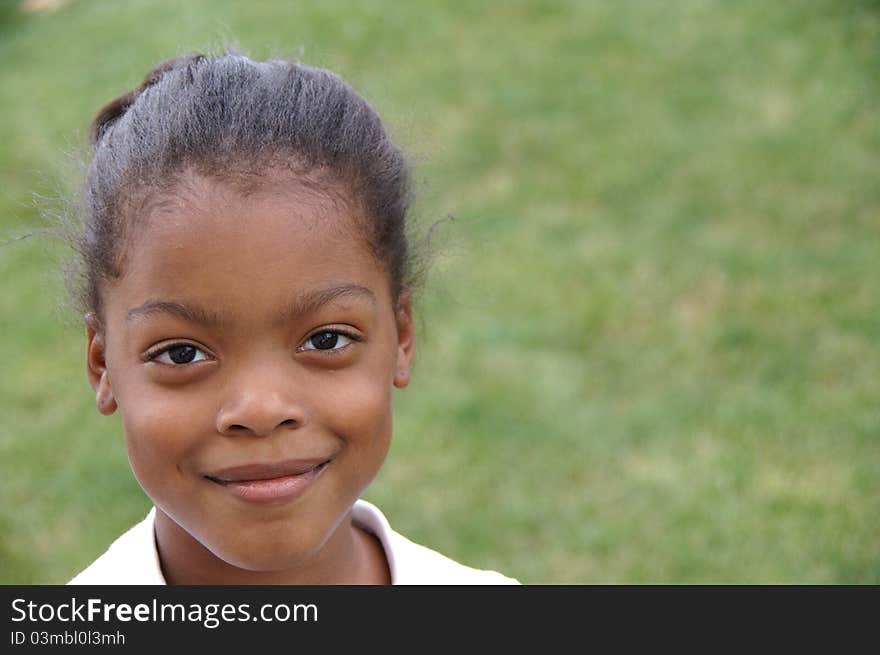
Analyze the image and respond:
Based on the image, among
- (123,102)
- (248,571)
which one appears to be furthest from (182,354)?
(123,102)

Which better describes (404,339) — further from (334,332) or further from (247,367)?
(247,367)

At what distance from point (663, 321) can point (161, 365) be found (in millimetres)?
3635

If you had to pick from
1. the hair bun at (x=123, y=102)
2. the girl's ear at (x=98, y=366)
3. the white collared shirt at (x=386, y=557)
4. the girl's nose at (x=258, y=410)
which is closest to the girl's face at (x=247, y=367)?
the girl's nose at (x=258, y=410)

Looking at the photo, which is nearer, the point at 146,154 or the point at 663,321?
the point at 146,154

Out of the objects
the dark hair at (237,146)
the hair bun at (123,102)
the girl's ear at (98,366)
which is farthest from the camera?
the hair bun at (123,102)

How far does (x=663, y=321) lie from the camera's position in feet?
16.2

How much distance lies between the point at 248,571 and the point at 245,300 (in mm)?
535

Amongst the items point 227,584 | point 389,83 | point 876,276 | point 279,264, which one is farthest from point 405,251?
point 389,83

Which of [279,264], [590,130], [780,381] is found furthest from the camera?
[590,130]

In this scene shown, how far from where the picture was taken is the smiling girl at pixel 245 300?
1.52 meters

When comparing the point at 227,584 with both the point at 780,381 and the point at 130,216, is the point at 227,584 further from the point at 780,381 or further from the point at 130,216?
the point at 780,381

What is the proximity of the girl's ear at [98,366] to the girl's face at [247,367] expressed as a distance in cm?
14

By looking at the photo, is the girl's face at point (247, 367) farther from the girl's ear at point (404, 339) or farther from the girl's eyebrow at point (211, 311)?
the girl's ear at point (404, 339)

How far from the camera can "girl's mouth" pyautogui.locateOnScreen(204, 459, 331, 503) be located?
1533mm
